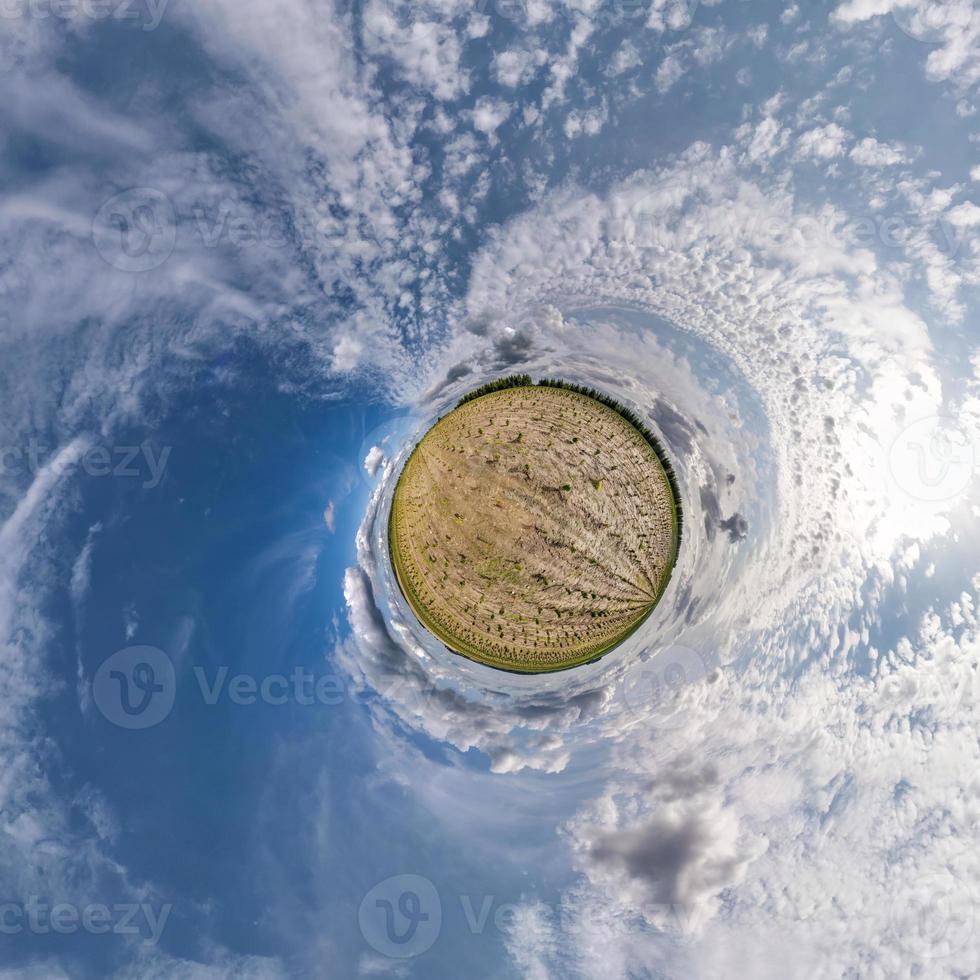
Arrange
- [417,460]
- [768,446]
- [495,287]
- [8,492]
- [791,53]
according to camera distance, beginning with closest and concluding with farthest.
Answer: [8,492] < [791,53] < [495,287] < [768,446] < [417,460]

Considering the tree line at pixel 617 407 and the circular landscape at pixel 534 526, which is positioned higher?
the tree line at pixel 617 407

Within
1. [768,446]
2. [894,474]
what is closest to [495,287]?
[768,446]

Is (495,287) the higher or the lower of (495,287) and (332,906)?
the higher

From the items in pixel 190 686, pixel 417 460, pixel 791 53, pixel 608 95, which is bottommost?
pixel 190 686

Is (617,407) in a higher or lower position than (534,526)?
higher

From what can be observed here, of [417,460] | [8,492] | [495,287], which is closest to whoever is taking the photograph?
[8,492]

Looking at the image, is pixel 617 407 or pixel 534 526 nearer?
pixel 534 526

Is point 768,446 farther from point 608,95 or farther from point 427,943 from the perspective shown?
point 427,943

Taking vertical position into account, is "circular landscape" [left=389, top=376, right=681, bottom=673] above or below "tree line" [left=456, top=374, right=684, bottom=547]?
below
